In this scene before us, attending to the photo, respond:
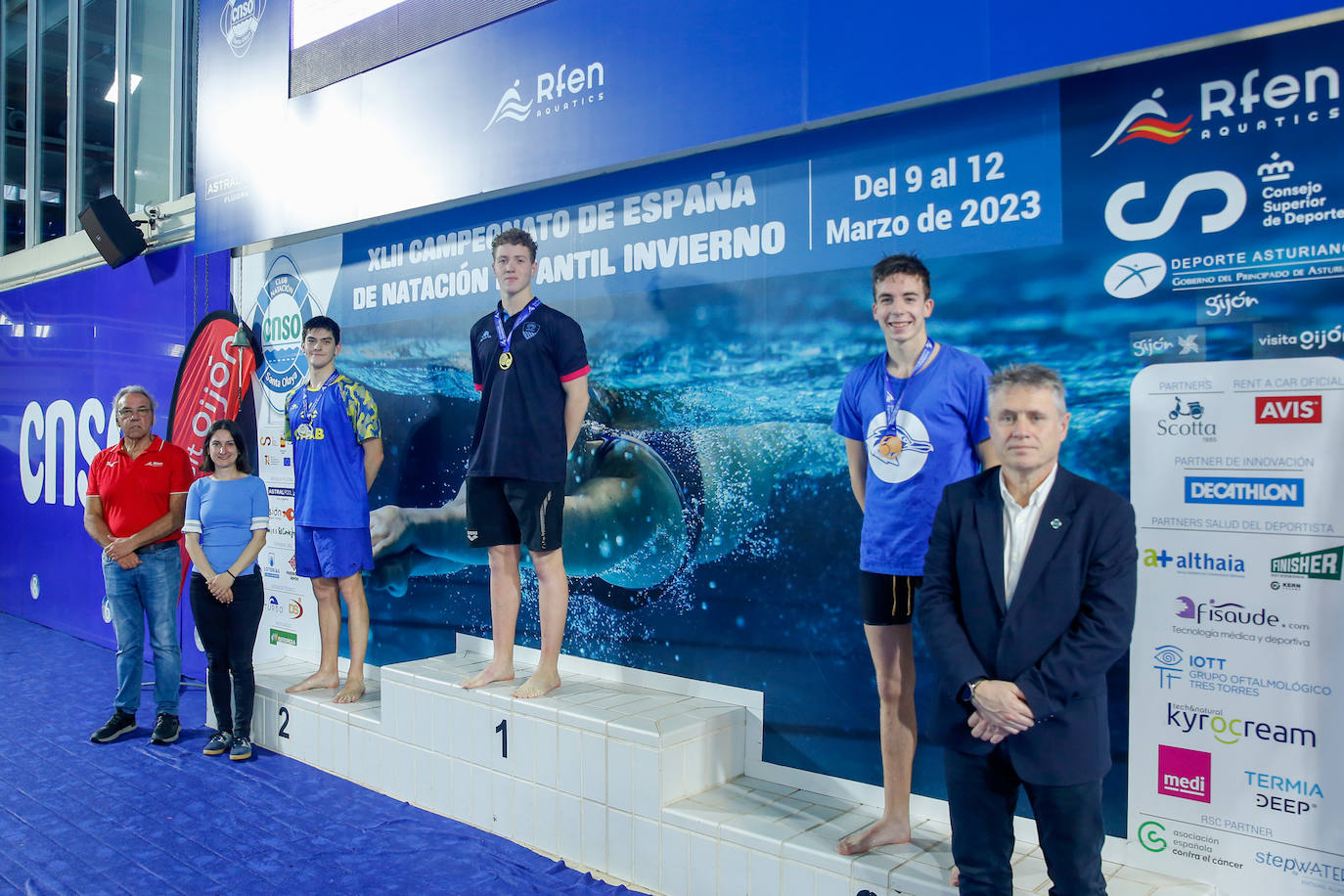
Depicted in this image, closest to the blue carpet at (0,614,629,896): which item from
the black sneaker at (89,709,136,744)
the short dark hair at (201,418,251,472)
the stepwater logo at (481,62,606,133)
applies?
the black sneaker at (89,709,136,744)

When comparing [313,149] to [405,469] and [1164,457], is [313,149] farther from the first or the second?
[1164,457]

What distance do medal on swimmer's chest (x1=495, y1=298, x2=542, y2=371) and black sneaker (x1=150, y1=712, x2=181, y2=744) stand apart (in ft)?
7.91

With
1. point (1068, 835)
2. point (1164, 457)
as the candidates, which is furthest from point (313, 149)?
point (1068, 835)

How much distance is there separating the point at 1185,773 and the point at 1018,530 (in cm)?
98

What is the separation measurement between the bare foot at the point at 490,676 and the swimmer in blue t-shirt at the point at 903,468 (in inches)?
61.2

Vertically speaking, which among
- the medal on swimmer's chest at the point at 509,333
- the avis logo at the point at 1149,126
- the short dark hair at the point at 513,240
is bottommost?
the medal on swimmer's chest at the point at 509,333

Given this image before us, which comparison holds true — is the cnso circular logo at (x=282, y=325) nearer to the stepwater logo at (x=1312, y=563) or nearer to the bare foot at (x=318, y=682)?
the bare foot at (x=318, y=682)

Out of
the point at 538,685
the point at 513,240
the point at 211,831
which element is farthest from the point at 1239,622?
the point at 211,831

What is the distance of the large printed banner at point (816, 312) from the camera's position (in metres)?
2.30

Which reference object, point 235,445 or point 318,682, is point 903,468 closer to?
point 235,445

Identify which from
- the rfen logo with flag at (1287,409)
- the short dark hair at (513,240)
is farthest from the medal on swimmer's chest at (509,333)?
the rfen logo with flag at (1287,409)

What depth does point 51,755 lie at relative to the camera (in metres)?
4.10

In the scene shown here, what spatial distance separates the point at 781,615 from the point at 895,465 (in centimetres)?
80

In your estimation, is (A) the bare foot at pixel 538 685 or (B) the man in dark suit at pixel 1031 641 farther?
(A) the bare foot at pixel 538 685
